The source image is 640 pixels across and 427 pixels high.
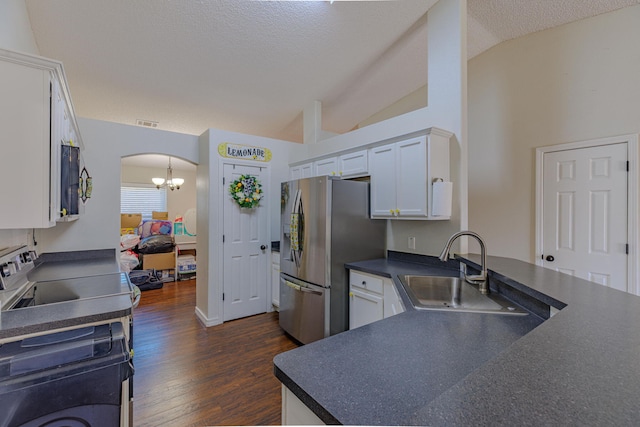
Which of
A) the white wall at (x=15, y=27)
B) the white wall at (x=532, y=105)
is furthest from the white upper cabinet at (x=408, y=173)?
the white wall at (x=15, y=27)

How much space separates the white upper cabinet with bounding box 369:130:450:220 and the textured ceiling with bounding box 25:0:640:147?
1405 millimetres

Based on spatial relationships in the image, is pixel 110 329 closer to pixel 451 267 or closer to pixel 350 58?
pixel 451 267

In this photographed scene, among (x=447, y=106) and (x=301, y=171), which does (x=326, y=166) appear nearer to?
(x=301, y=171)

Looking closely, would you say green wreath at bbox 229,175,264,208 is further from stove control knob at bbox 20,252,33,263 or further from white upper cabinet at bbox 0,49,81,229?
white upper cabinet at bbox 0,49,81,229

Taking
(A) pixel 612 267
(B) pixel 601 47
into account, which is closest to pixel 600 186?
(A) pixel 612 267

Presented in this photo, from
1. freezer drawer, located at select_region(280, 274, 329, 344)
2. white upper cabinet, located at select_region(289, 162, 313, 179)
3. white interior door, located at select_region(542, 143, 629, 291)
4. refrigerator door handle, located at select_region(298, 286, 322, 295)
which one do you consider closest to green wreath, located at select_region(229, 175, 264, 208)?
white upper cabinet, located at select_region(289, 162, 313, 179)

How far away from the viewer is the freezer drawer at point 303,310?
2.61 m

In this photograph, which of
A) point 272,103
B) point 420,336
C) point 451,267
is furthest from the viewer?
point 272,103

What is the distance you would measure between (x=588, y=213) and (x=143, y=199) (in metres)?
8.09

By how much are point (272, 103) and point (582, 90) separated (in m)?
3.65

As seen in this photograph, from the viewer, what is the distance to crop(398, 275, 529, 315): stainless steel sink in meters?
1.66

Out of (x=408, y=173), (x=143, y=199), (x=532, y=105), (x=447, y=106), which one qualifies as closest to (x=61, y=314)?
(x=408, y=173)

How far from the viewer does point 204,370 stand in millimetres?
2391

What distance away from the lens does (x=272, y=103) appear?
4105 mm
